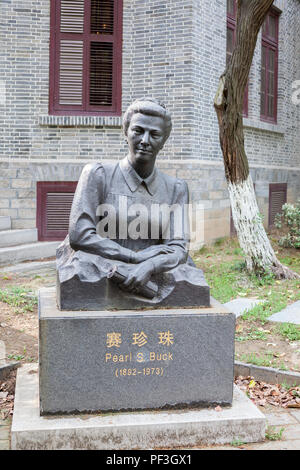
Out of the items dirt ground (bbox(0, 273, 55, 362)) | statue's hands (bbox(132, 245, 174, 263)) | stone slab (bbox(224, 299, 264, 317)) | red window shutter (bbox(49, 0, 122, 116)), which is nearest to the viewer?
statue's hands (bbox(132, 245, 174, 263))

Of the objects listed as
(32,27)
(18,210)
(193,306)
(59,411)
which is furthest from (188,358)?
(32,27)

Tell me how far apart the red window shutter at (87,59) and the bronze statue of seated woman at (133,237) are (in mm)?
7740

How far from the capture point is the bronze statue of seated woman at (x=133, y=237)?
3.86m

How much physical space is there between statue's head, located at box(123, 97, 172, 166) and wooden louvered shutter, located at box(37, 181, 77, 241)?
7369mm

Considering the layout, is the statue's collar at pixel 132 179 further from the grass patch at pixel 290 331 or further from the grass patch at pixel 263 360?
the grass patch at pixel 290 331

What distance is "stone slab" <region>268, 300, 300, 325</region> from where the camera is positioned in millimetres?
6555

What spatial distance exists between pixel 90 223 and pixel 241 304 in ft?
12.6

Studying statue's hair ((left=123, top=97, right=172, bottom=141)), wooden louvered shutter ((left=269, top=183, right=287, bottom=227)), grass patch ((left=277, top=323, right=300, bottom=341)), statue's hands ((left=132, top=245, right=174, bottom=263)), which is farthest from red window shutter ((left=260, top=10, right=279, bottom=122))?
statue's hands ((left=132, top=245, right=174, bottom=263))

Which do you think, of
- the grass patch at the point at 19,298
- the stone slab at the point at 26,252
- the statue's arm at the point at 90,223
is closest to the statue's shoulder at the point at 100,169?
the statue's arm at the point at 90,223

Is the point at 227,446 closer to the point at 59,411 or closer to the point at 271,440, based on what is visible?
the point at 271,440

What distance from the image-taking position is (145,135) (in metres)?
4.01

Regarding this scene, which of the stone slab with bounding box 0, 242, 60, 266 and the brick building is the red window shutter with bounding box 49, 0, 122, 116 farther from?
the stone slab with bounding box 0, 242, 60, 266

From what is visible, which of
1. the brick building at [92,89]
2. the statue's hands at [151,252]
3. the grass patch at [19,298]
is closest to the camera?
the statue's hands at [151,252]

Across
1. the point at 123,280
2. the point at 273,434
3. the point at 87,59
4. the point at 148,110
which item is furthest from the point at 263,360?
the point at 87,59
